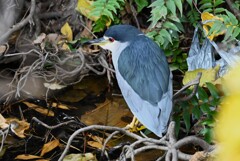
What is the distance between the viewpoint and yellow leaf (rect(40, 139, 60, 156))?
3.01 metres

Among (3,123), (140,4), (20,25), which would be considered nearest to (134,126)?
(3,123)

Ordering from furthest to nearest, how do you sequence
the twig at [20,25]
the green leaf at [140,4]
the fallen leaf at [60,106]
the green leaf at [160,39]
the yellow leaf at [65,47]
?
1. the yellow leaf at [65,47]
2. the twig at [20,25]
3. the green leaf at [140,4]
4. the fallen leaf at [60,106]
5. the green leaf at [160,39]

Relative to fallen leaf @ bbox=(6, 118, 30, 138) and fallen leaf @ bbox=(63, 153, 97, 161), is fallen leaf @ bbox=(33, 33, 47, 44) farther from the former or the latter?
fallen leaf @ bbox=(63, 153, 97, 161)

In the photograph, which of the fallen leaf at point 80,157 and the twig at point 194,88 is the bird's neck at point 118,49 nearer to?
the twig at point 194,88

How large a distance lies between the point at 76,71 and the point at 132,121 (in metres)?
0.80

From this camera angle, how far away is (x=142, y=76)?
2.76 meters

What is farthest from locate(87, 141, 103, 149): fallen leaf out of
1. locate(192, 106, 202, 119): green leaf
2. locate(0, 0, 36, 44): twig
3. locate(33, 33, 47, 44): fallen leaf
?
locate(0, 0, 36, 44): twig

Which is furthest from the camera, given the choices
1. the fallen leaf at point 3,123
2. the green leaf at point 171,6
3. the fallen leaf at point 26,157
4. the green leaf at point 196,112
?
the green leaf at point 171,6

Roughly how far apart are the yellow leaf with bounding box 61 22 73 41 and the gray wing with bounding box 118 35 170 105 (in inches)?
42.8

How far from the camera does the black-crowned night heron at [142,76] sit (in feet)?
8.49

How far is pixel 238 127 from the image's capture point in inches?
12.2

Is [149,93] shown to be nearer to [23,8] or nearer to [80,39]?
[80,39]

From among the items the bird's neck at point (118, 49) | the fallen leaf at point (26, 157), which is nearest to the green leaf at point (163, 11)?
the bird's neck at point (118, 49)

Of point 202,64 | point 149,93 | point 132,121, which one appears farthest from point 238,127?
point 202,64
